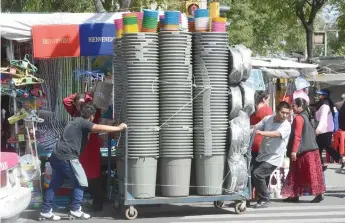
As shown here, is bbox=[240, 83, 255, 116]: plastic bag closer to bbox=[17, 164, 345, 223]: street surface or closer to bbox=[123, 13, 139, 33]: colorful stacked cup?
bbox=[17, 164, 345, 223]: street surface

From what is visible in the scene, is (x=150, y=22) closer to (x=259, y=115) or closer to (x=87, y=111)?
(x=87, y=111)

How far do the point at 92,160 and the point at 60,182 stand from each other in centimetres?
79

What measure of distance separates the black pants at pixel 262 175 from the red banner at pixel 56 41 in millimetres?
3323

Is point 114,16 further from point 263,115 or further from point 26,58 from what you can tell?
point 263,115

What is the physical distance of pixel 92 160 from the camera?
33.0 ft

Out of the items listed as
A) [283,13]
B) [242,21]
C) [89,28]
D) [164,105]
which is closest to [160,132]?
[164,105]

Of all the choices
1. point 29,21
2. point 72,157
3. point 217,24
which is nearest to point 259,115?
point 217,24

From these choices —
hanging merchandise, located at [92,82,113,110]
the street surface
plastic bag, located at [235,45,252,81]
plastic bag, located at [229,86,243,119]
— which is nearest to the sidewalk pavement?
the street surface

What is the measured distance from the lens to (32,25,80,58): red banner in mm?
10602

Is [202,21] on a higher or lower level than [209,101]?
higher

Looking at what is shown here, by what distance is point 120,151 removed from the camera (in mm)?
9422

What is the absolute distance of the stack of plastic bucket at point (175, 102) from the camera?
9.02m

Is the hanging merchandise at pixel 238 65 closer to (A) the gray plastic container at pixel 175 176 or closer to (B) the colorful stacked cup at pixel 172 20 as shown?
(B) the colorful stacked cup at pixel 172 20

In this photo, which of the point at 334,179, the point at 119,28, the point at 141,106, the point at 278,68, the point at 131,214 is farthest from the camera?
the point at 278,68
